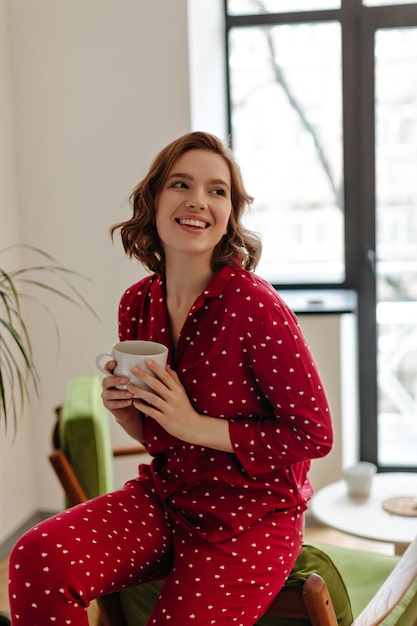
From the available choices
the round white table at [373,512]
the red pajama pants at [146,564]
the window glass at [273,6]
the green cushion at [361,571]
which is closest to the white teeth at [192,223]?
the red pajama pants at [146,564]

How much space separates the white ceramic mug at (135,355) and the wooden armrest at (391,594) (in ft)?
1.62

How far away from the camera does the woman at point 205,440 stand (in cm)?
142

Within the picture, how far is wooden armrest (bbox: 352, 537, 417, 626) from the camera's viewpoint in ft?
4.08

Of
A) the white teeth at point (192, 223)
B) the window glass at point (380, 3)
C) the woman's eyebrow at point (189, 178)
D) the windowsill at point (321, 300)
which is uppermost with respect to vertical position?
the window glass at point (380, 3)

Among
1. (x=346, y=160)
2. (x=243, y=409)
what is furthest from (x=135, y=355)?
(x=346, y=160)

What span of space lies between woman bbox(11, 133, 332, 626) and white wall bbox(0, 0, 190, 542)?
1.47 metres

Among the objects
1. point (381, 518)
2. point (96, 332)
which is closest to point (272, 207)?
point (96, 332)

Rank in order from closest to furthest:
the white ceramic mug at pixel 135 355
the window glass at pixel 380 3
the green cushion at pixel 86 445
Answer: the white ceramic mug at pixel 135 355, the green cushion at pixel 86 445, the window glass at pixel 380 3

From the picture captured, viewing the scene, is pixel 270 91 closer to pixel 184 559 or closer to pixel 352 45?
pixel 352 45

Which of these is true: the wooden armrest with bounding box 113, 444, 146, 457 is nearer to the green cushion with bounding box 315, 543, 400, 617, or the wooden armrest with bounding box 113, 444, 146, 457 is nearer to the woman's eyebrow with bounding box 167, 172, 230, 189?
the green cushion with bounding box 315, 543, 400, 617

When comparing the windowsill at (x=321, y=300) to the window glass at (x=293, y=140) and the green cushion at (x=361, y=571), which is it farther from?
the green cushion at (x=361, y=571)

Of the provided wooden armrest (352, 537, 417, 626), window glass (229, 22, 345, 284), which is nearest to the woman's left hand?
wooden armrest (352, 537, 417, 626)

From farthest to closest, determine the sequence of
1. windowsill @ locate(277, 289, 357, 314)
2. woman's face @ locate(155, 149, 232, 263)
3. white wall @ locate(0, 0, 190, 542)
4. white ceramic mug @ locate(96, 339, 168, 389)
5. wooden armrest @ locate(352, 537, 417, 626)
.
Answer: windowsill @ locate(277, 289, 357, 314) → white wall @ locate(0, 0, 190, 542) → woman's face @ locate(155, 149, 232, 263) → white ceramic mug @ locate(96, 339, 168, 389) → wooden armrest @ locate(352, 537, 417, 626)

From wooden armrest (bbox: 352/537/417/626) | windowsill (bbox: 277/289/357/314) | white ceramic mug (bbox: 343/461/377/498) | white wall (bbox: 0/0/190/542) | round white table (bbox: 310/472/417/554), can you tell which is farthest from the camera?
windowsill (bbox: 277/289/357/314)
